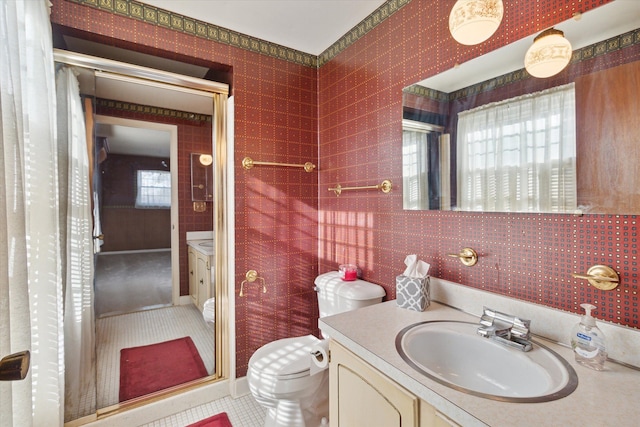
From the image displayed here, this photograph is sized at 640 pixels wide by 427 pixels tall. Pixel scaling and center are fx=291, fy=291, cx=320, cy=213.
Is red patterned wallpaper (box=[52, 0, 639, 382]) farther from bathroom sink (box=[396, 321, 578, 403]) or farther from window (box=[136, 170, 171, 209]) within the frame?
window (box=[136, 170, 171, 209])

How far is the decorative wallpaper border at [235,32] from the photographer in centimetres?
162

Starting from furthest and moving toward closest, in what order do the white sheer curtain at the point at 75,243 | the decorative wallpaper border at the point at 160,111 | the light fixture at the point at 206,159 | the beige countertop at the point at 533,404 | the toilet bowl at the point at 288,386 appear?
1. the light fixture at the point at 206,159
2. the decorative wallpaper border at the point at 160,111
3. the white sheer curtain at the point at 75,243
4. the toilet bowl at the point at 288,386
5. the beige countertop at the point at 533,404

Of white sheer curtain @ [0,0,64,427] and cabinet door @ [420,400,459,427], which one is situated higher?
white sheer curtain @ [0,0,64,427]

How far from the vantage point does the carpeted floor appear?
195 centimetres

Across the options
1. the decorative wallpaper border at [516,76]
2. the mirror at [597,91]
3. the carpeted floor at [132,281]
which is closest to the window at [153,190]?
the carpeted floor at [132,281]

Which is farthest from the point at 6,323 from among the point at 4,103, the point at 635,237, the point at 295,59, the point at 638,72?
the point at 295,59

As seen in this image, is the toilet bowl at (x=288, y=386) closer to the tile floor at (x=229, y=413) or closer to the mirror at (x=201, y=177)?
the tile floor at (x=229, y=413)

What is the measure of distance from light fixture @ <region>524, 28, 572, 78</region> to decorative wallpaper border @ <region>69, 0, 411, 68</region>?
79cm

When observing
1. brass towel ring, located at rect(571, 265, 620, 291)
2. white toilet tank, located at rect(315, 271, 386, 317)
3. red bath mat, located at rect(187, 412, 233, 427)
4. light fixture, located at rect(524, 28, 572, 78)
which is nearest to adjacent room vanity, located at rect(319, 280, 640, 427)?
brass towel ring, located at rect(571, 265, 620, 291)

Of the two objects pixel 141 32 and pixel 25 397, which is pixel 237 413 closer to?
pixel 25 397

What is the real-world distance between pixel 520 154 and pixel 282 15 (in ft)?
5.05

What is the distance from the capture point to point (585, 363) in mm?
833

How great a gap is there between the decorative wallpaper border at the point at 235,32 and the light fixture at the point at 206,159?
0.76m

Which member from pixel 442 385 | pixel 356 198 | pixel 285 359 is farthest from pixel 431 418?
pixel 356 198
